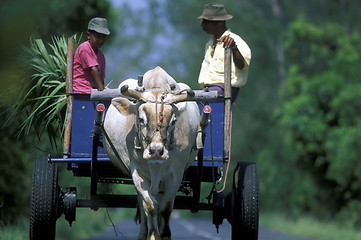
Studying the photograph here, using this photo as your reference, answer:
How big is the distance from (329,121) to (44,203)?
62.4ft

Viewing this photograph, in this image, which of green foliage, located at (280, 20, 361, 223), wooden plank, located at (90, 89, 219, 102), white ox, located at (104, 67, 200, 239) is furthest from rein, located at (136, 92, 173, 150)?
green foliage, located at (280, 20, 361, 223)

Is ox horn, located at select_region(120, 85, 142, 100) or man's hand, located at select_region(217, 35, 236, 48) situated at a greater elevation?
man's hand, located at select_region(217, 35, 236, 48)

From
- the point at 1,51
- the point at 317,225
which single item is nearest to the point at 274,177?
the point at 317,225

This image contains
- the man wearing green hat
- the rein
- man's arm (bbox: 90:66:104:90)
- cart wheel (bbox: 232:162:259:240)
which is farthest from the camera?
the man wearing green hat

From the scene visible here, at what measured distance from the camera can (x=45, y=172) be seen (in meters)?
8.12

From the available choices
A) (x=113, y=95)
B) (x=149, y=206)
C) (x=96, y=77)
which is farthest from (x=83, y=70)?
(x=149, y=206)

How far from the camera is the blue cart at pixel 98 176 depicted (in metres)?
7.93

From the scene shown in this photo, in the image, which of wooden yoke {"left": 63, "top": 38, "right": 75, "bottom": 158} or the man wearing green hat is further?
the man wearing green hat

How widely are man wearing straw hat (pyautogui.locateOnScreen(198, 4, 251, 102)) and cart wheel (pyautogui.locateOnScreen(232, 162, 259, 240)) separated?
0.88 m

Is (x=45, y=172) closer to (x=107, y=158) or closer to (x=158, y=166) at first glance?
(x=107, y=158)

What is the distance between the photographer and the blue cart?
7.93 meters

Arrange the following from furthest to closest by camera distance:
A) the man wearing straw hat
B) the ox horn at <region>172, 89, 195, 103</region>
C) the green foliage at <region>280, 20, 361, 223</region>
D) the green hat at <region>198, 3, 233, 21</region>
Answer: the green foliage at <region>280, 20, 361, 223</region>, the green hat at <region>198, 3, 233, 21</region>, the man wearing straw hat, the ox horn at <region>172, 89, 195, 103</region>

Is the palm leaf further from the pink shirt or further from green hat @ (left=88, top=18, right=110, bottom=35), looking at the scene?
green hat @ (left=88, top=18, right=110, bottom=35)

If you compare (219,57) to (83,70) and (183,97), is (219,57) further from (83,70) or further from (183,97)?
(183,97)
